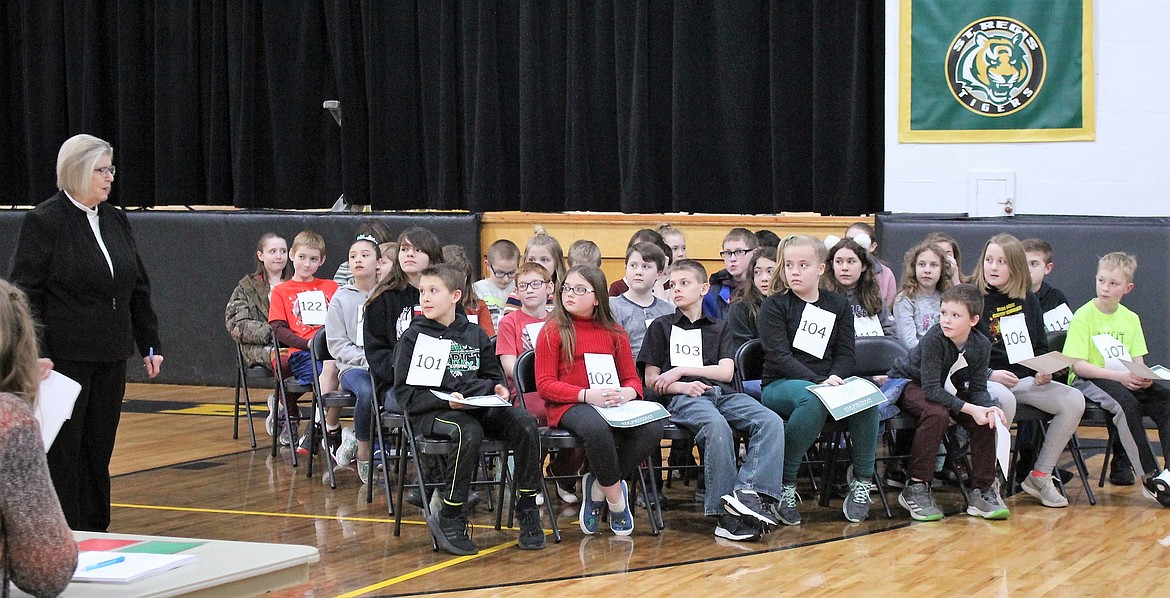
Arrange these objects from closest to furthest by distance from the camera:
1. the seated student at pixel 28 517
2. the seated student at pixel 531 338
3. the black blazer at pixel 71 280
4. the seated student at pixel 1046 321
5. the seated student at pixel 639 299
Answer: the seated student at pixel 28 517
the black blazer at pixel 71 280
the seated student at pixel 531 338
the seated student at pixel 639 299
the seated student at pixel 1046 321

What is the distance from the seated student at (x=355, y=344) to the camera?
20.0 feet

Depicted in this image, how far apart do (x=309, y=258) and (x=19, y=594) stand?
16.0 feet

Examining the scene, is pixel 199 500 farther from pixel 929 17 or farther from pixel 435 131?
pixel 929 17

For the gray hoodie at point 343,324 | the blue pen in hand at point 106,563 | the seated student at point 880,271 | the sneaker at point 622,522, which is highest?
the seated student at point 880,271

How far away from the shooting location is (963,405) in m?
5.50

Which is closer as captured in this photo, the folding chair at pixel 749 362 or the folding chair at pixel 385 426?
the folding chair at pixel 385 426

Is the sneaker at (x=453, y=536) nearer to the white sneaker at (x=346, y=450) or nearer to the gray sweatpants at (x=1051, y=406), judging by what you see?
the white sneaker at (x=346, y=450)

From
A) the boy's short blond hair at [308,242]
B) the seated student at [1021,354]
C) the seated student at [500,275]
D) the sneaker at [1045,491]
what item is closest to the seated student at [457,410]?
the seated student at [500,275]

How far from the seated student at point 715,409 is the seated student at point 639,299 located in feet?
0.95

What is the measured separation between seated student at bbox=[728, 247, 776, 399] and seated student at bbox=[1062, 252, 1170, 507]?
1433mm

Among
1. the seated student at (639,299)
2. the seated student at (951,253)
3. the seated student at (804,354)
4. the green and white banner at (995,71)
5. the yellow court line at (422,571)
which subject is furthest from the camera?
the green and white banner at (995,71)

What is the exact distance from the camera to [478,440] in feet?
16.3

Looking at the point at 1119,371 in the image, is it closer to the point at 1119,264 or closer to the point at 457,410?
the point at 1119,264

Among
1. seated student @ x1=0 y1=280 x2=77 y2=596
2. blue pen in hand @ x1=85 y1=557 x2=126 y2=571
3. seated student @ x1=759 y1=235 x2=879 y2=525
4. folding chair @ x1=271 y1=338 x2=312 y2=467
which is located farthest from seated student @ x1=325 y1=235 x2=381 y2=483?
seated student @ x1=0 y1=280 x2=77 y2=596
